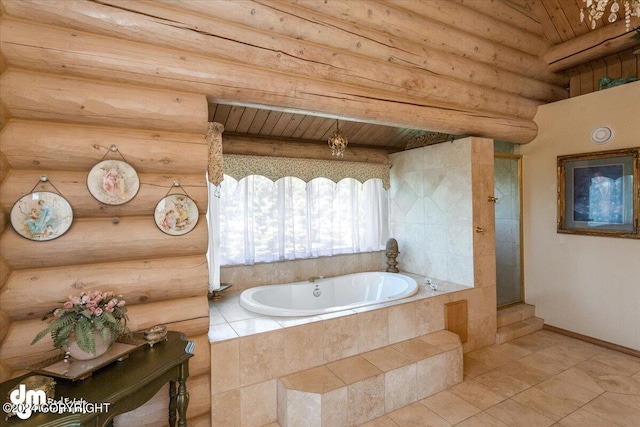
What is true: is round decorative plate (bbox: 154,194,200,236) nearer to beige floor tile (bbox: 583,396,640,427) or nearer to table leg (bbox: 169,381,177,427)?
table leg (bbox: 169,381,177,427)

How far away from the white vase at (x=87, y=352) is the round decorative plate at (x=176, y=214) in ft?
2.26

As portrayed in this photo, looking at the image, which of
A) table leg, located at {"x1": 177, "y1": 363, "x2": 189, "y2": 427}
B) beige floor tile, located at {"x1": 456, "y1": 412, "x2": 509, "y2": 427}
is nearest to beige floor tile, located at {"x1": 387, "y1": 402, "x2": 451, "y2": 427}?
beige floor tile, located at {"x1": 456, "y1": 412, "x2": 509, "y2": 427}

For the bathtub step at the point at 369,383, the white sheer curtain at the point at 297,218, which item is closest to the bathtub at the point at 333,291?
the white sheer curtain at the point at 297,218

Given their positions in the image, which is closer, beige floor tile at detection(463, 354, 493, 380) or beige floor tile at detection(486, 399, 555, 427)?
beige floor tile at detection(486, 399, 555, 427)

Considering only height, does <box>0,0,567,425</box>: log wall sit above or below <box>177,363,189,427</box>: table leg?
above

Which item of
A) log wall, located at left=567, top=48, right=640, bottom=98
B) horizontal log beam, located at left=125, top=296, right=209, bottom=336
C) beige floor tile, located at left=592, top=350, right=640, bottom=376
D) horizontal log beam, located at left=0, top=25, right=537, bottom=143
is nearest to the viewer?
horizontal log beam, located at left=0, top=25, right=537, bottom=143

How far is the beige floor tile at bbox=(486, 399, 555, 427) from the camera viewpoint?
6.98ft

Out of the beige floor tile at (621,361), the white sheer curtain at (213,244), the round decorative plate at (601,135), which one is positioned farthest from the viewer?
the round decorative plate at (601,135)

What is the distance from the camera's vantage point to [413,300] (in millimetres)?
2822

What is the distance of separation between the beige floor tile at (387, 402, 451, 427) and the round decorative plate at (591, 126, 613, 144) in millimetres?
3241

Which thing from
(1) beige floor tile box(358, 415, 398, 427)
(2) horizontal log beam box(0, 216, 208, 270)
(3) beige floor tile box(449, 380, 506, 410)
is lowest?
(1) beige floor tile box(358, 415, 398, 427)

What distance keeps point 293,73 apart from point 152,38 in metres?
0.93

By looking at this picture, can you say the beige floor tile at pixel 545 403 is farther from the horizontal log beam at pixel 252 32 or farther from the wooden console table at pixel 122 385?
the horizontal log beam at pixel 252 32

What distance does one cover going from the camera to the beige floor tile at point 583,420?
210 cm
